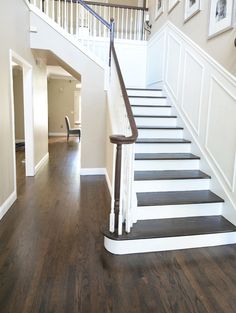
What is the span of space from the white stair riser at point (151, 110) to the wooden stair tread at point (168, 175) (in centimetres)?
134

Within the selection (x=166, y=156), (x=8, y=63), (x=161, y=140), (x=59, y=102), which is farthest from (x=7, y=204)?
(x=59, y=102)

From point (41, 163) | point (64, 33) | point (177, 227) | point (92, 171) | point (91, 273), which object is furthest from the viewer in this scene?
point (41, 163)

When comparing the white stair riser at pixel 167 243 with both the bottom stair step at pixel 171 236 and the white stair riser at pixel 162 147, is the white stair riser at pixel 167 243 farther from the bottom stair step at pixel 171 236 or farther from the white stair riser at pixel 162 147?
the white stair riser at pixel 162 147

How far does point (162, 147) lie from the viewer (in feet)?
11.2

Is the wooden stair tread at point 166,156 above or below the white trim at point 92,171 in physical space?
above

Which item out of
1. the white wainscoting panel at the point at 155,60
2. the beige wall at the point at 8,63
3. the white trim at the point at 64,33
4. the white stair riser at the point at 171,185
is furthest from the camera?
the white wainscoting panel at the point at 155,60

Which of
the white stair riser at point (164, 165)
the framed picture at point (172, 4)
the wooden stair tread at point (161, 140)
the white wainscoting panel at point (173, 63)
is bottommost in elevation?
the white stair riser at point (164, 165)

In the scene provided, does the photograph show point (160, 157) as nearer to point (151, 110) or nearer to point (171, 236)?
point (171, 236)

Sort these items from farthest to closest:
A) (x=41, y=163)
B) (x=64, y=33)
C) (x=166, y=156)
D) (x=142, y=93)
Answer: (x=41, y=163) < (x=142, y=93) < (x=64, y=33) < (x=166, y=156)

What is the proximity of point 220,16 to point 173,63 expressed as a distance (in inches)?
56.2

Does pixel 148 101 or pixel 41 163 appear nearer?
pixel 148 101

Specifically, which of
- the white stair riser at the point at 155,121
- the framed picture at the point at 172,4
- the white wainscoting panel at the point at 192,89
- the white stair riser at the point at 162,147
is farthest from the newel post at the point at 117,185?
the framed picture at the point at 172,4

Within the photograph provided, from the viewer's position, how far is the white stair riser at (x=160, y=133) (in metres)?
3.64

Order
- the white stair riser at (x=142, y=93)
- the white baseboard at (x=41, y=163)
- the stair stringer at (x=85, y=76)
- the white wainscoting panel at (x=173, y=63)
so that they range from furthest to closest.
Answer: the white baseboard at (x=41, y=163) < the white stair riser at (x=142, y=93) < the stair stringer at (x=85, y=76) < the white wainscoting panel at (x=173, y=63)
